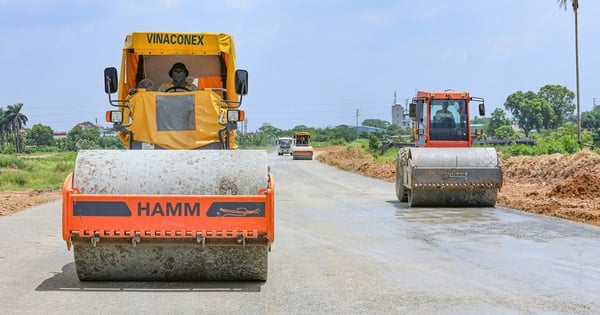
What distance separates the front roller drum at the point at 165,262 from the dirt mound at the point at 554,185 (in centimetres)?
886

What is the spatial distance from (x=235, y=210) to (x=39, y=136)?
14916 centimetres

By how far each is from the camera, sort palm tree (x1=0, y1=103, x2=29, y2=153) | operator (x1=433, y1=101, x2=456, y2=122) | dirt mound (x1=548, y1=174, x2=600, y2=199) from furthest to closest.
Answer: palm tree (x1=0, y1=103, x2=29, y2=153) → operator (x1=433, y1=101, x2=456, y2=122) → dirt mound (x1=548, y1=174, x2=600, y2=199)

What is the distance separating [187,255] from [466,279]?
319 centimetres

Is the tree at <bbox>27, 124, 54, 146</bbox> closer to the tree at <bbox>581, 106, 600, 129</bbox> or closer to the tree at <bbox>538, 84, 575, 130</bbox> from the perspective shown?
the tree at <bbox>538, 84, 575, 130</bbox>

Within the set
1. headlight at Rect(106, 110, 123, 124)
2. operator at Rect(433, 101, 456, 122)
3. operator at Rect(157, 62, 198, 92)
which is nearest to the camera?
headlight at Rect(106, 110, 123, 124)

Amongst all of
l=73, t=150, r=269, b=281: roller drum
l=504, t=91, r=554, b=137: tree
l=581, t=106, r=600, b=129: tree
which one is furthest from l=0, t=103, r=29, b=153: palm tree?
l=73, t=150, r=269, b=281: roller drum

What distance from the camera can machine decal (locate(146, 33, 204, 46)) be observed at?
1022 cm

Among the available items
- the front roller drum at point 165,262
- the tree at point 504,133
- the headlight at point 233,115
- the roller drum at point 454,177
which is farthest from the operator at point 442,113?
the tree at point 504,133

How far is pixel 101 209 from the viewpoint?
7.18m

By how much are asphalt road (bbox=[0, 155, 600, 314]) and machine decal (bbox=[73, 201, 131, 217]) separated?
804mm

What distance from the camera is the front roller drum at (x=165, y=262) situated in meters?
7.57

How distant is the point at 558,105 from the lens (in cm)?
10950

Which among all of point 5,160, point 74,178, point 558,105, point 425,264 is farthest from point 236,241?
point 558,105

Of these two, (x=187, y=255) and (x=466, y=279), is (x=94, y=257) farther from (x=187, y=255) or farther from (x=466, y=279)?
(x=466, y=279)
